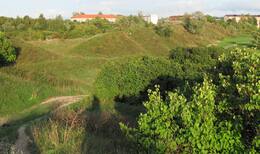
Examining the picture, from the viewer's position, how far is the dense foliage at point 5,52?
39.8 m

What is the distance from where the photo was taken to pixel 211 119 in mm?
7012

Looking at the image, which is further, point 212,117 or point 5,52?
point 5,52

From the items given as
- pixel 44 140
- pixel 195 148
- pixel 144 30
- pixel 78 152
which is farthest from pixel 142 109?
pixel 144 30

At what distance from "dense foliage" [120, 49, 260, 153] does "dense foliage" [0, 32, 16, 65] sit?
34.3 m

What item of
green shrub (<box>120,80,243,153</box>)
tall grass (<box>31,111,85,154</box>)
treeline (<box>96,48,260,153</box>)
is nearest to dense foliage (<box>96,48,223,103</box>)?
tall grass (<box>31,111,85,154</box>)

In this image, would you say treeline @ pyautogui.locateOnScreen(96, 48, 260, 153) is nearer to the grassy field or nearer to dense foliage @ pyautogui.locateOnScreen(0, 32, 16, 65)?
the grassy field

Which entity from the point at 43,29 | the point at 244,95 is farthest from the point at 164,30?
the point at 244,95

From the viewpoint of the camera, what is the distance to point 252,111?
6598 millimetres

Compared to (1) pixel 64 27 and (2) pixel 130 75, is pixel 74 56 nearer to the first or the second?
(1) pixel 64 27

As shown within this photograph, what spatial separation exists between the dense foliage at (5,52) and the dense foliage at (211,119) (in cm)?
3426

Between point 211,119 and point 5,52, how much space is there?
36.4 m

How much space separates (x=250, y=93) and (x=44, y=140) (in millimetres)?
5105

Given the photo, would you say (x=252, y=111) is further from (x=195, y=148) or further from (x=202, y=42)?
(x=202, y=42)

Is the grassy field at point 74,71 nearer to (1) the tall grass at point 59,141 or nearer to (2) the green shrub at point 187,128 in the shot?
(1) the tall grass at point 59,141
